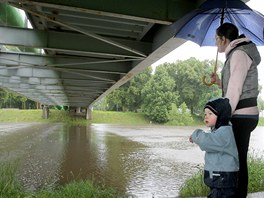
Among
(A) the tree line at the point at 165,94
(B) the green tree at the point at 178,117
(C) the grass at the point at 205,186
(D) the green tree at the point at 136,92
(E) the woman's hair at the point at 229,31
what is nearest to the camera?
(E) the woman's hair at the point at 229,31

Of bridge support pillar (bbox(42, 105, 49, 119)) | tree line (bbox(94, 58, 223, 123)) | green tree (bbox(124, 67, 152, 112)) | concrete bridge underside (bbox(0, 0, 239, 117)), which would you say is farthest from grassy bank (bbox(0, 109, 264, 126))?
concrete bridge underside (bbox(0, 0, 239, 117))

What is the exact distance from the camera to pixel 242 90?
8.77 feet

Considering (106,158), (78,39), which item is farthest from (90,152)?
(78,39)

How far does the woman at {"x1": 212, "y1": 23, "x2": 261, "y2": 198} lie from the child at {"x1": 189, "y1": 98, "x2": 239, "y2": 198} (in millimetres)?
155

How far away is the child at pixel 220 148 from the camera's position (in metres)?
2.48

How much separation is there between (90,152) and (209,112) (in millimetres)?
11176

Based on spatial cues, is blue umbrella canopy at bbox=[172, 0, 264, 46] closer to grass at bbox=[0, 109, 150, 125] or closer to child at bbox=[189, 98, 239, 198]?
child at bbox=[189, 98, 239, 198]

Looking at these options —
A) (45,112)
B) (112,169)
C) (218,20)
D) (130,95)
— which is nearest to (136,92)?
(130,95)

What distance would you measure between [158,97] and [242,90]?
5044 cm

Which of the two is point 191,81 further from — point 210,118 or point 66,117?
point 210,118

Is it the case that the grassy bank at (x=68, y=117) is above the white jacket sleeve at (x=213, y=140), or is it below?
below

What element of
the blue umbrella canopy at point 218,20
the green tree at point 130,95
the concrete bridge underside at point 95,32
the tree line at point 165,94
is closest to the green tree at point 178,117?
the tree line at point 165,94

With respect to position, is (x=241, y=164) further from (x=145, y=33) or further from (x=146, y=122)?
(x=146, y=122)

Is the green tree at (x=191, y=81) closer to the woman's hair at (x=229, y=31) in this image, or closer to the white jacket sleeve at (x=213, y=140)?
the woman's hair at (x=229, y=31)
